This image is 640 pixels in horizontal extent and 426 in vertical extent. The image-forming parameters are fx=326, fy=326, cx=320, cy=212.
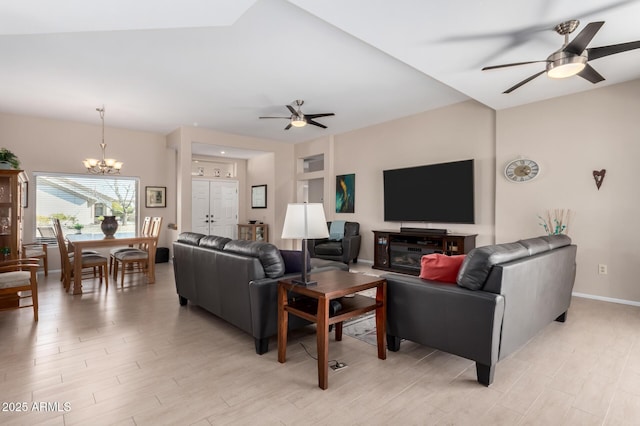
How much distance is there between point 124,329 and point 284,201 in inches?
213

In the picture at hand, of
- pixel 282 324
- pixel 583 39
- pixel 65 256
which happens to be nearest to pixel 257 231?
pixel 65 256

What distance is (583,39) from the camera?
8.31ft

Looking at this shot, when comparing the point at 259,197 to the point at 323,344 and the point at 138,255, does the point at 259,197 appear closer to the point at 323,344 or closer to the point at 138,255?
the point at 138,255

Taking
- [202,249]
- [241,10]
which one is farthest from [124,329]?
[241,10]

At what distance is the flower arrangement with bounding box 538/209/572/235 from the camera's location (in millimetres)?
4301

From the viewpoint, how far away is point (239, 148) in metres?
7.55

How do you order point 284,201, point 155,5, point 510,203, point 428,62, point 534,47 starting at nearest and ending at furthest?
point 155,5, point 534,47, point 428,62, point 510,203, point 284,201

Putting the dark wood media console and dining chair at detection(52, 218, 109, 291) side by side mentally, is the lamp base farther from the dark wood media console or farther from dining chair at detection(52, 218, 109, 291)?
dining chair at detection(52, 218, 109, 291)

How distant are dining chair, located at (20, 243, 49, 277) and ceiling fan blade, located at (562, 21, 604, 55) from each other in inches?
292

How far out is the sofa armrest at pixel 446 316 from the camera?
2.07 m

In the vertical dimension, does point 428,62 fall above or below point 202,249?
above

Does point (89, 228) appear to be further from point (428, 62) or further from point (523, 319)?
point (523, 319)

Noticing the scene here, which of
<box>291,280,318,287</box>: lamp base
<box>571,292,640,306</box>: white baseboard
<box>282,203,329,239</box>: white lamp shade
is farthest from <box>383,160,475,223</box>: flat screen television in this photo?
<box>291,280,318,287</box>: lamp base

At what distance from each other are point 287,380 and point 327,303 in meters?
0.61
